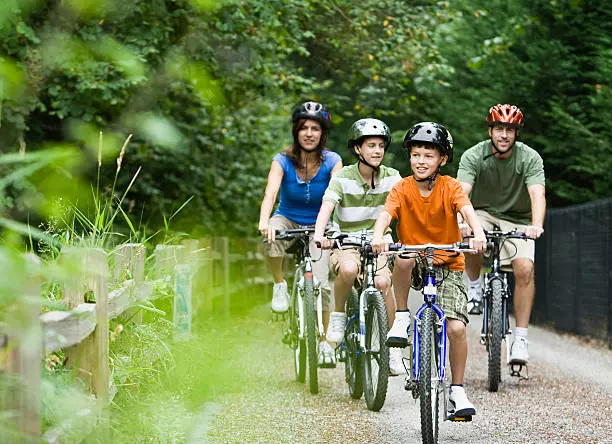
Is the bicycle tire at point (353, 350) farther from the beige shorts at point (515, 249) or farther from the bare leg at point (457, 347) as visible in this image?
the beige shorts at point (515, 249)

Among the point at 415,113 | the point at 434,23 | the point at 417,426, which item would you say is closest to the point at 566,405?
the point at 417,426

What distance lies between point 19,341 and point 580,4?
16970mm

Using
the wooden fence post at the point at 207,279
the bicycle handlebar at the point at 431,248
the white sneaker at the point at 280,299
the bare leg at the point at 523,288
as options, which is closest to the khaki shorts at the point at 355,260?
the white sneaker at the point at 280,299

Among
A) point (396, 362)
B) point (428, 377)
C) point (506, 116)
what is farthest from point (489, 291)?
point (428, 377)

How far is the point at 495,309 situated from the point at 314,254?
144 cm

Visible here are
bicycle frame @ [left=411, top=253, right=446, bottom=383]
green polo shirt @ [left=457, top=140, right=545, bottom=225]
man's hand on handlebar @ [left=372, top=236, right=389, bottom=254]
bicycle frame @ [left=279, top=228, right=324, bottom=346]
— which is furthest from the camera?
green polo shirt @ [left=457, top=140, right=545, bottom=225]

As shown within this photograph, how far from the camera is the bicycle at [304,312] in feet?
26.0

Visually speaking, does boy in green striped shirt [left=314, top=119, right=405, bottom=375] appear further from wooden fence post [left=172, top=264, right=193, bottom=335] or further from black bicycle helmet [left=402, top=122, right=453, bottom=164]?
wooden fence post [left=172, top=264, right=193, bottom=335]

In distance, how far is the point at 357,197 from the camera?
7781 millimetres

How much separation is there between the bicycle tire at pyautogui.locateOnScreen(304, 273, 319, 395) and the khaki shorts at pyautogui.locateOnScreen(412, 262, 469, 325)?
173cm

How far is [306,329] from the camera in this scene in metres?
8.01

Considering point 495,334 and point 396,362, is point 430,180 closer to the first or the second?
point 396,362

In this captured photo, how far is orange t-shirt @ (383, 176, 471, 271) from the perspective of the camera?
6465mm

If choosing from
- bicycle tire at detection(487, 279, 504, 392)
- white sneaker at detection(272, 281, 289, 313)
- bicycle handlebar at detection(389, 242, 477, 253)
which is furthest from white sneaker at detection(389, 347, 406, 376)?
white sneaker at detection(272, 281, 289, 313)
